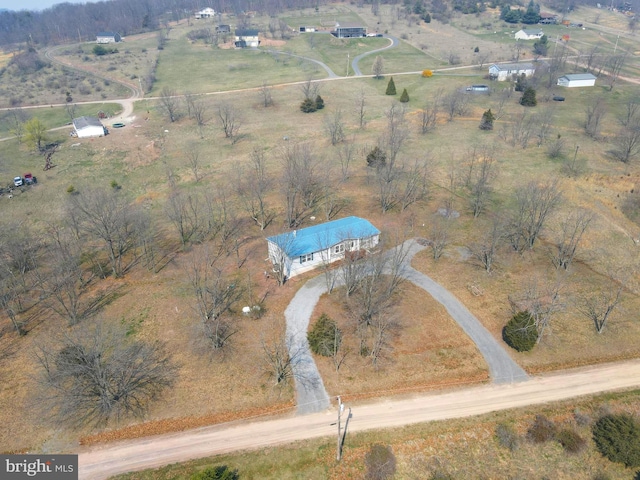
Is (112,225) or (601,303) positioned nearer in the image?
(601,303)

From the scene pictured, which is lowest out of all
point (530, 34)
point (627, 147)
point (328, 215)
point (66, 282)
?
point (328, 215)

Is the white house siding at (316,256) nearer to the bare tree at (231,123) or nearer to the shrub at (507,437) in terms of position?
the shrub at (507,437)

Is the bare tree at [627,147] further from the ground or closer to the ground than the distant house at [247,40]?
closer to the ground

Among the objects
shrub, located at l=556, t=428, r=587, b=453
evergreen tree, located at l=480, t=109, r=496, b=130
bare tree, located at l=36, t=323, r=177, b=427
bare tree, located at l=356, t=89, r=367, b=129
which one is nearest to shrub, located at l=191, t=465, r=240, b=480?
bare tree, located at l=36, t=323, r=177, b=427

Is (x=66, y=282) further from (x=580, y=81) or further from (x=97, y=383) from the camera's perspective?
(x=580, y=81)

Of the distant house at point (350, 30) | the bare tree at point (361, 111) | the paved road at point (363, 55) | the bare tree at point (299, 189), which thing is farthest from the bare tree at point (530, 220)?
the distant house at point (350, 30)

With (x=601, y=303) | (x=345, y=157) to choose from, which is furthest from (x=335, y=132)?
(x=601, y=303)
